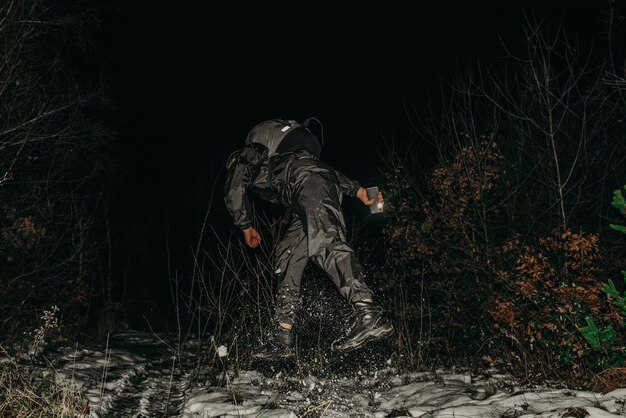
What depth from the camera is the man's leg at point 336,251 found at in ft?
13.0

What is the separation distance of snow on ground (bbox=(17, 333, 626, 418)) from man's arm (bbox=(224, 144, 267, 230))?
1.18 meters

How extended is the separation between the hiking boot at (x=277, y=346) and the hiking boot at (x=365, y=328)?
49 cm

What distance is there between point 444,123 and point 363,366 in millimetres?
3888

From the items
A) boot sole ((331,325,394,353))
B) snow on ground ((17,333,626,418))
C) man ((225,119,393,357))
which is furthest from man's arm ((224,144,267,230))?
boot sole ((331,325,394,353))

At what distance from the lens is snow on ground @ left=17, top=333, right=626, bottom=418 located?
306cm

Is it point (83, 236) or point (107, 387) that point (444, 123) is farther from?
point (107, 387)

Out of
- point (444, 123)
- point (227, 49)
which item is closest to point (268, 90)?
point (227, 49)

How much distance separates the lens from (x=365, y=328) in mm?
3965

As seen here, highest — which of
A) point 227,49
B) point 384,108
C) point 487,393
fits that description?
point 227,49

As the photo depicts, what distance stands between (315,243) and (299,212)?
0.27m

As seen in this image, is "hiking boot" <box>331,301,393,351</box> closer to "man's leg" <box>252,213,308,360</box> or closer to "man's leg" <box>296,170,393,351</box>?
"man's leg" <box>296,170,393,351</box>

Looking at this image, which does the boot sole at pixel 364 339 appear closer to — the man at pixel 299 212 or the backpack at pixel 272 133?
the man at pixel 299 212

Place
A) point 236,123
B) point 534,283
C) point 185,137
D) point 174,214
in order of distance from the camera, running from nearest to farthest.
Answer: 1. point 534,283
2. point 174,214
3. point 185,137
4. point 236,123

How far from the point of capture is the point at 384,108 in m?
28.4
